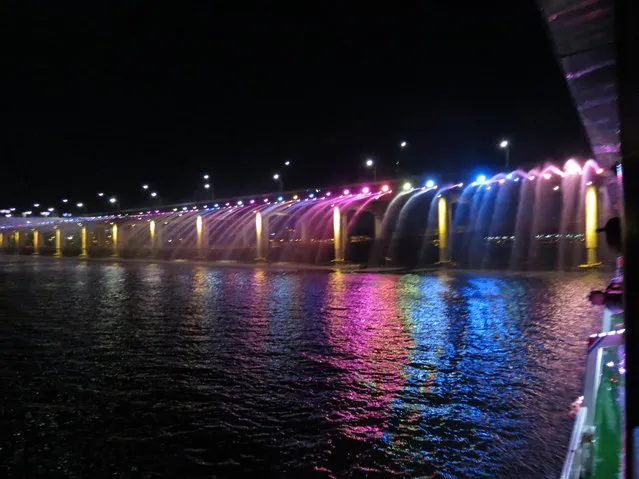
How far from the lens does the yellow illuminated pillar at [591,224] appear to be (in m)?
23.1

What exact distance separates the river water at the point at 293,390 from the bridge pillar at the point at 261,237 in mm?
25101

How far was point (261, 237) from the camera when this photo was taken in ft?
129

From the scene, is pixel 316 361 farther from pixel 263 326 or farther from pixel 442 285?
pixel 442 285

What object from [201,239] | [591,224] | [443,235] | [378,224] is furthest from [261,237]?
[591,224]

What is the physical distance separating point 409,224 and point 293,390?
34281 millimetres

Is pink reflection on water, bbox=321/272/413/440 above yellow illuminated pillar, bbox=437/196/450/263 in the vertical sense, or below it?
below

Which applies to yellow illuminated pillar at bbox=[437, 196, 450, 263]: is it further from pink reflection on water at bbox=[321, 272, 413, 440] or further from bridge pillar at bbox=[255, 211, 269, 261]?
pink reflection on water at bbox=[321, 272, 413, 440]

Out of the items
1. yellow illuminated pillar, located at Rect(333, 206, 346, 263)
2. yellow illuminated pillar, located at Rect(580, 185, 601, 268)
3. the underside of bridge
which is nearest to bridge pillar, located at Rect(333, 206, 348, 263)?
yellow illuminated pillar, located at Rect(333, 206, 346, 263)

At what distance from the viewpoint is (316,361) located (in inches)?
294

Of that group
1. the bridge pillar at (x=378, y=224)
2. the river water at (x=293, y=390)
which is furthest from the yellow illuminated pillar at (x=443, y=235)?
the river water at (x=293, y=390)

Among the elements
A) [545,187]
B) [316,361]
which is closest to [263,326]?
[316,361]

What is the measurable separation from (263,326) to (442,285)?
9.92 metres

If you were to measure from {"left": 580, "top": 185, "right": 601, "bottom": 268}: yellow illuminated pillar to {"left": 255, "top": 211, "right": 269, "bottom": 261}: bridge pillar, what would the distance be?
21.6m

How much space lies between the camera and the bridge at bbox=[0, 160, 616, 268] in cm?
2653
